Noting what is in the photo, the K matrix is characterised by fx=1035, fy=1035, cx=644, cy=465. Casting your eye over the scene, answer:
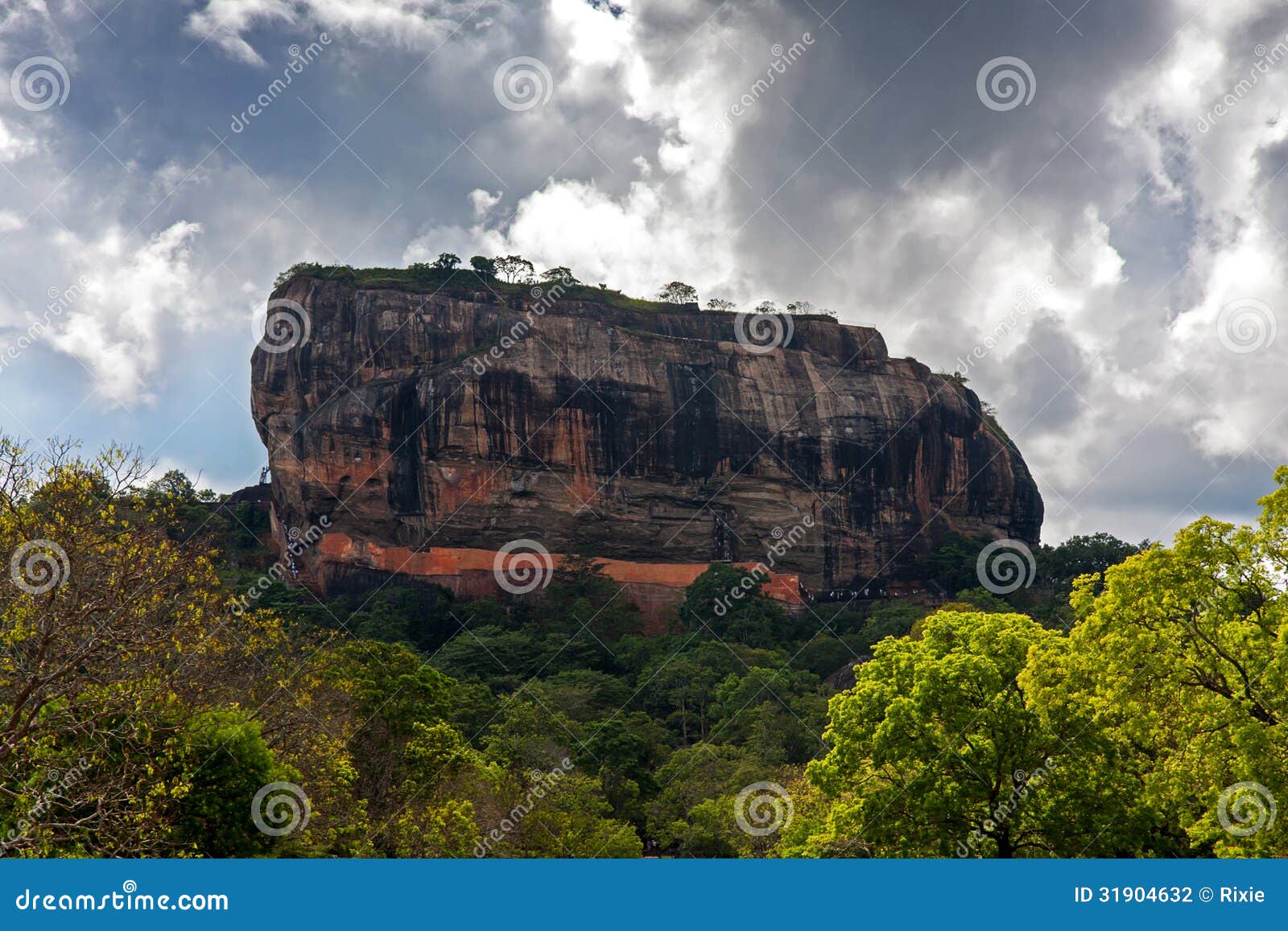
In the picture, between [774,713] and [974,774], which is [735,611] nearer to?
[774,713]

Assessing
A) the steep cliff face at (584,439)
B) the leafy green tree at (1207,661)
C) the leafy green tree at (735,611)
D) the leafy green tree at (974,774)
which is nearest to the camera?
the leafy green tree at (1207,661)

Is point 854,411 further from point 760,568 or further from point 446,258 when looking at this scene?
point 446,258

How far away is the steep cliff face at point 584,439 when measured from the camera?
238 feet

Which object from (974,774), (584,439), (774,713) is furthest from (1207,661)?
(584,439)

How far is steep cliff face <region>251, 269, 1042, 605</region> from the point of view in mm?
72500

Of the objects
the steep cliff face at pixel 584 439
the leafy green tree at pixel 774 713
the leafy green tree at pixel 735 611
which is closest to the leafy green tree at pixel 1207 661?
the leafy green tree at pixel 774 713

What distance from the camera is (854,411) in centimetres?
7894

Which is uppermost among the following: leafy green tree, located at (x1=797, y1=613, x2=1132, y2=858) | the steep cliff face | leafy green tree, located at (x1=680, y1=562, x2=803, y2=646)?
the steep cliff face

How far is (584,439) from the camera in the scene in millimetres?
74312

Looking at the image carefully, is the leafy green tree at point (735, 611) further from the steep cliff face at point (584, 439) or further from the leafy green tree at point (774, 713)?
the leafy green tree at point (774, 713)

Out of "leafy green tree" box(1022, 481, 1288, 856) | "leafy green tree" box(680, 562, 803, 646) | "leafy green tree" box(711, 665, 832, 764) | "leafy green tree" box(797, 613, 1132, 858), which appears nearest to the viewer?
"leafy green tree" box(1022, 481, 1288, 856)

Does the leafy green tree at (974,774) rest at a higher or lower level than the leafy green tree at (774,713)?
lower

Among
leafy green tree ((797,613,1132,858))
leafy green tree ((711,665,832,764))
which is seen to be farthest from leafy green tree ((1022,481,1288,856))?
leafy green tree ((711,665,832,764))

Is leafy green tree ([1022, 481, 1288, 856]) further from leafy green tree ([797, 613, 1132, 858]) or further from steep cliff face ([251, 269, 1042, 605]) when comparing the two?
steep cliff face ([251, 269, 1042, 605])
